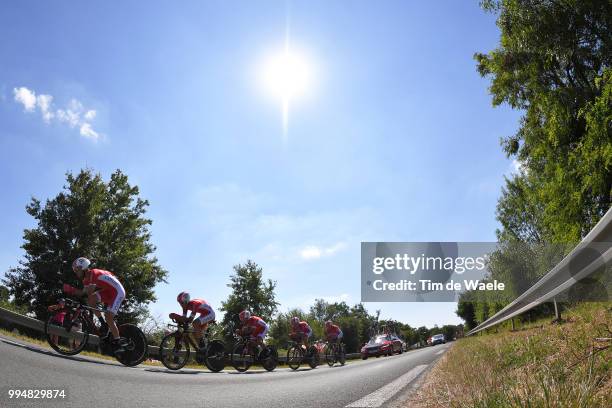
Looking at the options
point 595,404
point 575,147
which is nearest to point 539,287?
point 595,404

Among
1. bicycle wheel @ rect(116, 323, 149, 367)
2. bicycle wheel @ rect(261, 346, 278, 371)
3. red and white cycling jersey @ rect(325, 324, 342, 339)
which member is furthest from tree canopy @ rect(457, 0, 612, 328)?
bicycle wheel @ rect(116, 323, 149, 367)

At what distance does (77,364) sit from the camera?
4723mm

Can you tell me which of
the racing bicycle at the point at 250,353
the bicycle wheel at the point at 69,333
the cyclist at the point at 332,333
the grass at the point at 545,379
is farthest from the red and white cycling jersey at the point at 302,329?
the grass at the point at 545,379

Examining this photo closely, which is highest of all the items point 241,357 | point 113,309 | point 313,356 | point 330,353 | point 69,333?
point 113,309

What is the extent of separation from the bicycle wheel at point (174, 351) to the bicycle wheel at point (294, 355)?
6521 mm

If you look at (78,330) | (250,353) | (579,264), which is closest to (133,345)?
(78,330)

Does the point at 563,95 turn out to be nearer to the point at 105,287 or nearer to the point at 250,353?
the point at 250,353

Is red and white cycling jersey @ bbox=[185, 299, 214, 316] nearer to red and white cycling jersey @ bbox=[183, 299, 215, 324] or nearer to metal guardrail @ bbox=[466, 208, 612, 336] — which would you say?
red and white cycling jersey @ bbox=[183, 299, 215, 324]

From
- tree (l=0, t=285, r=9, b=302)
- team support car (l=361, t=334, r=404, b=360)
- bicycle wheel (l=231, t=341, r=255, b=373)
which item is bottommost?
team support car (l=361, t=334, r=404, b=360)

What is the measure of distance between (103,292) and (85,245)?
26668 mm

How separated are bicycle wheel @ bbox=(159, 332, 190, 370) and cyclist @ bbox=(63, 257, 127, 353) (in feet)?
4.19

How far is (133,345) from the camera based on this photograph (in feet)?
20.5

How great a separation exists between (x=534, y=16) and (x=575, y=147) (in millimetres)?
5090

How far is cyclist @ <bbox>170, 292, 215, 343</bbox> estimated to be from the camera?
796 cm
